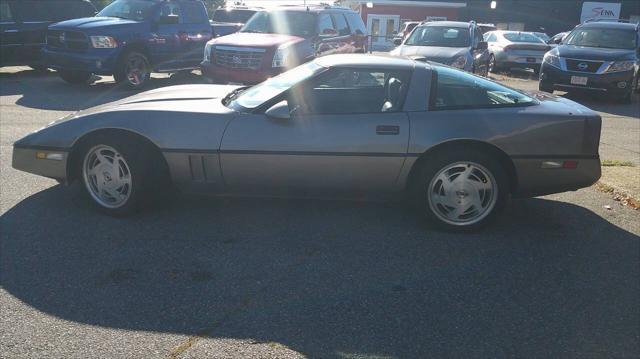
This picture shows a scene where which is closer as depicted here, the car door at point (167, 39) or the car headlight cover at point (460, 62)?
the car headlight cover at point (460, 62)

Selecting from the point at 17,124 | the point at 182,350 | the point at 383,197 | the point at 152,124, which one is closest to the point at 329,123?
the point at 383,197

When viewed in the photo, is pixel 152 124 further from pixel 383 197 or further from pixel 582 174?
pixel 582 174

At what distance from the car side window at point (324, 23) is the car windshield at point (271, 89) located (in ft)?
21.5

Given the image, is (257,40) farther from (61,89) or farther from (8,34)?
(8,34)

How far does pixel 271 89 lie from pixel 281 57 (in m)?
5.38

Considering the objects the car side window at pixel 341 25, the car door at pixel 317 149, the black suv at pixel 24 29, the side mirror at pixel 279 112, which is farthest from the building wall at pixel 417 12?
the side mirror at pixel 279 112

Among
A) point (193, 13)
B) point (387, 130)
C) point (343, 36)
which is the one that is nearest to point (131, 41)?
point (193, 13)

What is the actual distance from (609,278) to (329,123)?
7.34 feet

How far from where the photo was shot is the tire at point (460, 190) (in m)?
4.40

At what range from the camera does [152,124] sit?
14.8ft

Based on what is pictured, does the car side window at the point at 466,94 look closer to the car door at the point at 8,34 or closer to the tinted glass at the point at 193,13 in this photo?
the tinted glass at the point at 193,13

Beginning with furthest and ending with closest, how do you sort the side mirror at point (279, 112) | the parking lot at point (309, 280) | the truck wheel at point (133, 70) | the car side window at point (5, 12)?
the car side window at point (5, 12), the truck wheel at point (133, 70), the side mirror at point (279, 112), the parking lot at point (309, 280)

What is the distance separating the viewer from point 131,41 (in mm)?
11609

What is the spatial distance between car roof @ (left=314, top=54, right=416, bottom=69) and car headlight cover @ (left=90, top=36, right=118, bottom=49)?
7.62 m
